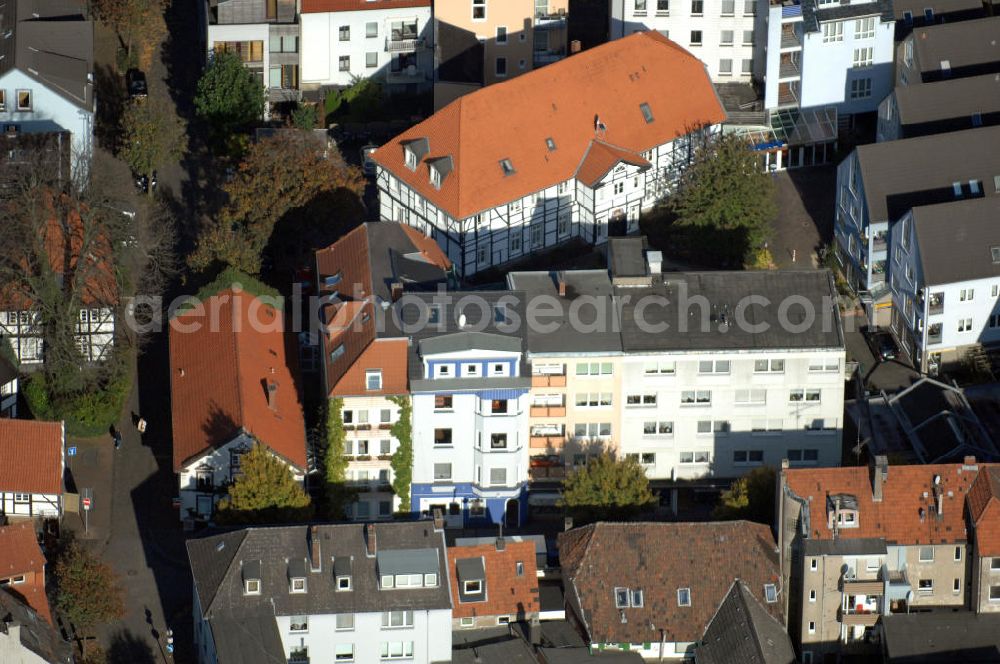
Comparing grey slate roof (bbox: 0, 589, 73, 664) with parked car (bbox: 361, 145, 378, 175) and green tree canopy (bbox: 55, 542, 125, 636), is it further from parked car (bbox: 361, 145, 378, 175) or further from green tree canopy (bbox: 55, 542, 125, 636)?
parked car (bbox: 361, 145, 378, 175)

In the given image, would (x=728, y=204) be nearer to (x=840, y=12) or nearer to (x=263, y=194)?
(x=840, y=12)

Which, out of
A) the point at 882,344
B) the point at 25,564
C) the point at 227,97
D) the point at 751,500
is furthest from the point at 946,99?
the point at 25,564

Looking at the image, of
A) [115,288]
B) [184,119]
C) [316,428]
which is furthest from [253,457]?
[184,119]

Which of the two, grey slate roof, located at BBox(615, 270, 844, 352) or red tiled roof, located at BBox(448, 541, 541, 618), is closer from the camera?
red tiled roof, located at BBox(448, 541, 541, 618)

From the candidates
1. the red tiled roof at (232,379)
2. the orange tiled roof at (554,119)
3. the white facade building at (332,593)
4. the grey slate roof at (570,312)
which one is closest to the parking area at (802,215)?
the orange tiled roof at (554,119)

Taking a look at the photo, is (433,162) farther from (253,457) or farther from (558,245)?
(253,457)

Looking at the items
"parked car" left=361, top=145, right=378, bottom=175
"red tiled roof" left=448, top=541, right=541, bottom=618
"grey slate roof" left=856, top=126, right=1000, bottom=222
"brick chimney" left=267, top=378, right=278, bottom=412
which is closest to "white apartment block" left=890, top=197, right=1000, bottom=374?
"grey slate roof" left=856, top=126, right=1000, bottom=222
